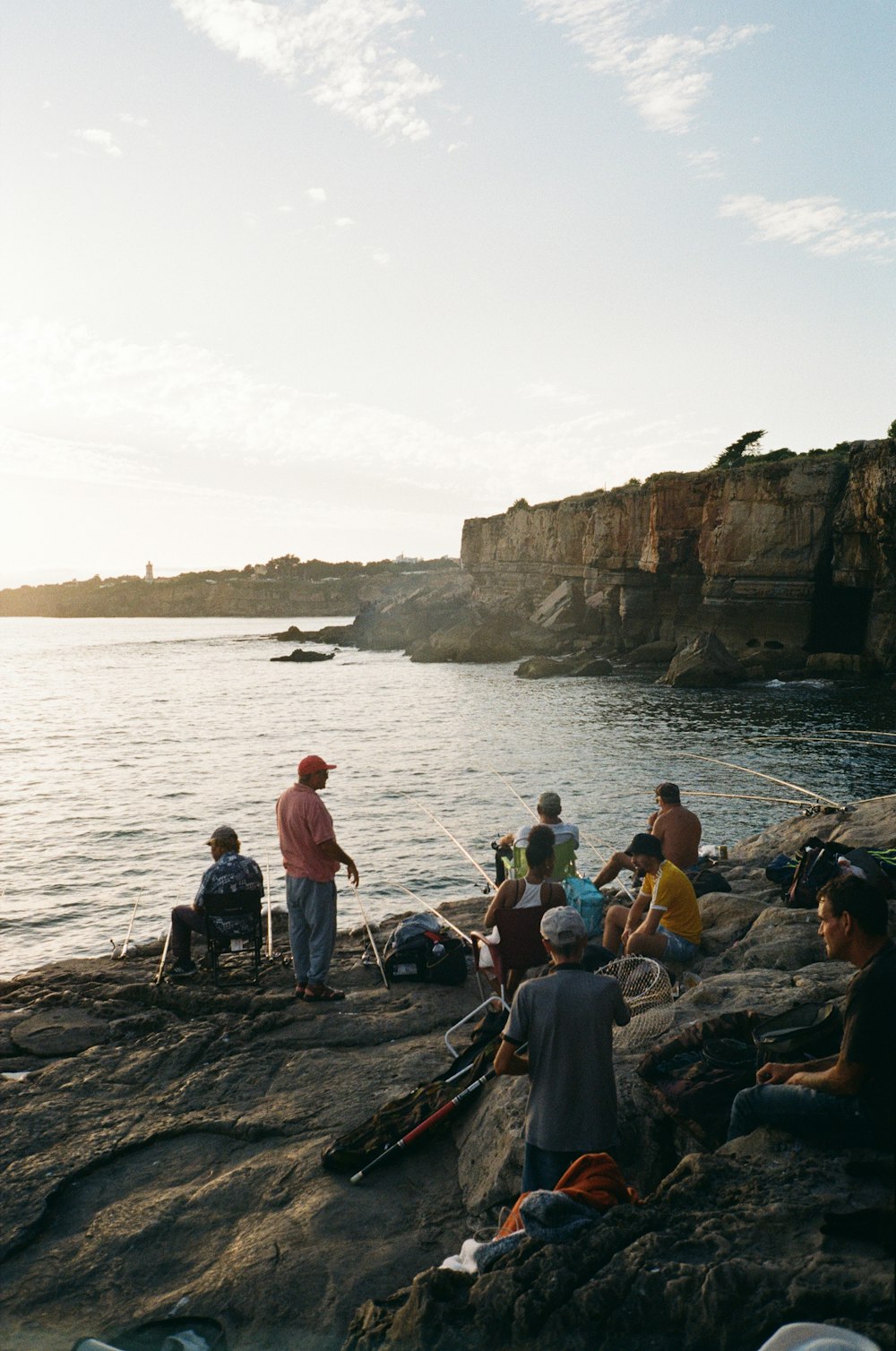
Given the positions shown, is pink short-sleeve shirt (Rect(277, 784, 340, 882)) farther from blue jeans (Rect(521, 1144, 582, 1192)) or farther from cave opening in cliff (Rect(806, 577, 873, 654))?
cave opening in cliff (Rect(806, 577, 873, 654))

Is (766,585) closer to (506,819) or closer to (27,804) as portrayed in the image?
(506,819)

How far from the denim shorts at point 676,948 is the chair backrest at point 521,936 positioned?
1.21 meters

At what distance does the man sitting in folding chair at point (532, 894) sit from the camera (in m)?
6.40

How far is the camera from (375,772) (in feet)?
85.1

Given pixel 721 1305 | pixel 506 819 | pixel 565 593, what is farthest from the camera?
pixel 565 593

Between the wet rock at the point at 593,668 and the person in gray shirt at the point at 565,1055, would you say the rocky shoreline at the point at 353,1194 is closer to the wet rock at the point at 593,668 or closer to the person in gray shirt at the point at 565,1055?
the person in gray shirt at the point at 565,1055

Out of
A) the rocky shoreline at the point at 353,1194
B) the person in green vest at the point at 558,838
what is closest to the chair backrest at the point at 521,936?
the rocky shoreline at the point at 353,1194

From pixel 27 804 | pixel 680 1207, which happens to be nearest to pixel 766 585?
pixel 27 804

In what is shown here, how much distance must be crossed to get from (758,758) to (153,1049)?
2082 cm

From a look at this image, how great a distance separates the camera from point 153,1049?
271 inches

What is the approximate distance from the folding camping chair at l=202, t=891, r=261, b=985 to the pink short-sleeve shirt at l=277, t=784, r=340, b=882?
2.44 ft

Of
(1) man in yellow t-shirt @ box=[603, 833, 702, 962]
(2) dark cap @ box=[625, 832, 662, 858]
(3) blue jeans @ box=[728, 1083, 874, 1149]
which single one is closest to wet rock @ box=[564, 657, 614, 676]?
(1) man in yellow t-shirt @ box=[603, 833, 702, 962]

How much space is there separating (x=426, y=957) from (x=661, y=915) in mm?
2383

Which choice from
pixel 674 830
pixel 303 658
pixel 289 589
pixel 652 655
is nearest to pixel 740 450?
pixel 652 655
